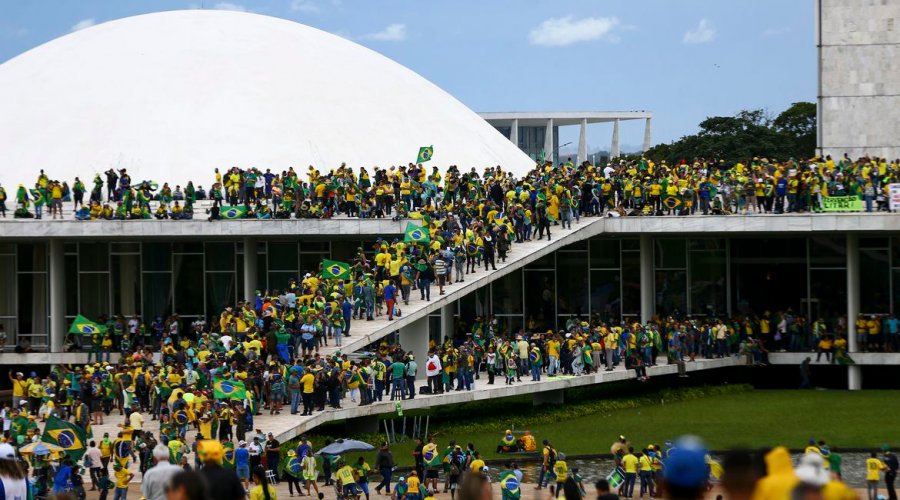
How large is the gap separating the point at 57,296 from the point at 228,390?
17343mm

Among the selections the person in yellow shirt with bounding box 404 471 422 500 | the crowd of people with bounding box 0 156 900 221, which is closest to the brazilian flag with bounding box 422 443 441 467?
the person in yellow shirt with bounding box 404 471 422 500

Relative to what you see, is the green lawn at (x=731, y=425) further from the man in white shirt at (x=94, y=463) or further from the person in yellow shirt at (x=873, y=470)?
the man in white shirt at (x=94, y=463)

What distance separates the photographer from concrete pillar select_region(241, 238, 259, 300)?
4038 cm

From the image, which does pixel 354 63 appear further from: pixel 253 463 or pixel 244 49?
pixel 253 463

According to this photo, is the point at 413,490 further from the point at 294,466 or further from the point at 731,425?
the point at 731,425

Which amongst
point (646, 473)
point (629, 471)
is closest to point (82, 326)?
point (629, 471)

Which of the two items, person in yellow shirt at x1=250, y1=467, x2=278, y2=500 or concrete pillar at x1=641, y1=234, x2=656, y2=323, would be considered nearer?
person in yellow shirt at x1=250, y1=467, x2=278, y2=500

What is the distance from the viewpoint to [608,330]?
3553 centimetres

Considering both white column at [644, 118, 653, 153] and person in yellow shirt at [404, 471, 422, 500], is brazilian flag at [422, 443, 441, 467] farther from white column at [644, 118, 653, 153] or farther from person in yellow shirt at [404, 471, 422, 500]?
white column at [644, 118, 653, 153]

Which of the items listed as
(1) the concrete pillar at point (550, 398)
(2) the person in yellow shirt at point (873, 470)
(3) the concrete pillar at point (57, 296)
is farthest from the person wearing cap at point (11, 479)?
(3) the concrete pillar at point (57, 296)

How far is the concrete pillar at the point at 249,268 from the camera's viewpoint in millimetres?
40375

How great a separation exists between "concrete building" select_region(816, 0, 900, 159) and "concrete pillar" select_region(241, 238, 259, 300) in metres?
18.3

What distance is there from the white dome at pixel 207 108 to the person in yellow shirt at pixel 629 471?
23.5 meters

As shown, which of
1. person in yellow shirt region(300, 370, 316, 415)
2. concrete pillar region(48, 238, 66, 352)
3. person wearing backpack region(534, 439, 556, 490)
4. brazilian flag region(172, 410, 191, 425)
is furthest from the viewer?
concrete pillar region(48, 238, 66, 352)
